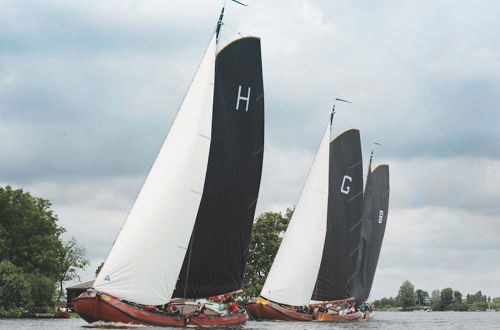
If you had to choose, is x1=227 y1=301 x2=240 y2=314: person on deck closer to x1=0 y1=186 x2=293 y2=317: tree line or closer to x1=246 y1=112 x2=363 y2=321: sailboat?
x1=246 y1=112 x2=363 y2=321: sailboat

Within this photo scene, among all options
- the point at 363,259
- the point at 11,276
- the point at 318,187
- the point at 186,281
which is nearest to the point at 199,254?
the point at 186,281

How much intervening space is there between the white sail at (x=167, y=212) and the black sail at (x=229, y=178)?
1544 mm

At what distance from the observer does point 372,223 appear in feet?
294

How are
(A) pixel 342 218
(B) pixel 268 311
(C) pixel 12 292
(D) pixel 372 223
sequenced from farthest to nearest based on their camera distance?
1. (D) pixel 372 223
2. (C) pixel 12 292
3. (A) pixel 342 218
4. (B) pixel 268 311

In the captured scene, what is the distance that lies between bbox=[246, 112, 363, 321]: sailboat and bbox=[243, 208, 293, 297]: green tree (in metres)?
19.6

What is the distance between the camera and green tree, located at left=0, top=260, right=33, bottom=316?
243 ft

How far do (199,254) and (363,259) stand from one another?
42286 millimetres

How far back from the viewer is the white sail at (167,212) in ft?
139

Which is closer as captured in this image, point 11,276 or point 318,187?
point 318,187

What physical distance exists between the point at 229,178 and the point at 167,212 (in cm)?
627

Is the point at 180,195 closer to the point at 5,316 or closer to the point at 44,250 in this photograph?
the point at 5,316

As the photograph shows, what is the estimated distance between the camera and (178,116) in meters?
45.9

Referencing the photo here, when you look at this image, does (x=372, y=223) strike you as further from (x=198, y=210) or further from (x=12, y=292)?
(x=198, y=210)

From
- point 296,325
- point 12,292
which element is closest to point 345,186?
point 296,325
